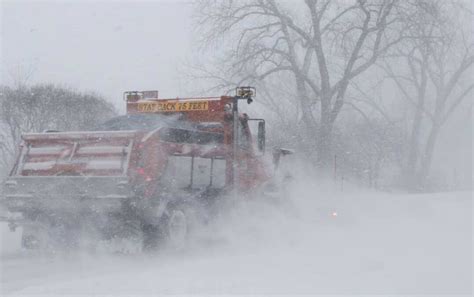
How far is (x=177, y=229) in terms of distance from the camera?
32.7 ft

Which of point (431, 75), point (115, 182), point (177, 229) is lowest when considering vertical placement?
point (177, 229)

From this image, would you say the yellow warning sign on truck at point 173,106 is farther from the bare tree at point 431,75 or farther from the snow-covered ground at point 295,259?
the bare tree at point 431,75

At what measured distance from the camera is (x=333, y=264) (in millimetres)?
8602

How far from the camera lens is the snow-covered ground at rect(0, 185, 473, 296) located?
725cm

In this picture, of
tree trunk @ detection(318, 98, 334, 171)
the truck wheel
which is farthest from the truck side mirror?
tree trunk @ detection(318, 98, 334, 171)

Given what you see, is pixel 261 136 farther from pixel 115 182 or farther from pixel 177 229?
pixel 115 182

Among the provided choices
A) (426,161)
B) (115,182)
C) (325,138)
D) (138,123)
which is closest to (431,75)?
(426,161)

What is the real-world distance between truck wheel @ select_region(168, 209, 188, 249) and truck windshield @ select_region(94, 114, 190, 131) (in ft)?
4.41

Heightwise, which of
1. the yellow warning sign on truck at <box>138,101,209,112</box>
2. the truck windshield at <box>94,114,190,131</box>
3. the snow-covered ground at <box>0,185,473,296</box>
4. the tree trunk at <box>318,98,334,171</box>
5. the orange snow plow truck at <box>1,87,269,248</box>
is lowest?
the snow-covered ground at <box>0,185,473,296</box>

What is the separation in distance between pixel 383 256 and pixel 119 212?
366cm

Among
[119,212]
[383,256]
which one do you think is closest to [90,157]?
[119,212]

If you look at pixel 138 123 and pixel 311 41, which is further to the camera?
pixel 311 41

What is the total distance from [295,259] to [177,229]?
75.3 inches

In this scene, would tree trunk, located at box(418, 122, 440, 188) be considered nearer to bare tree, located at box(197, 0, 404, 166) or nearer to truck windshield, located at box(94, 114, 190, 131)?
bare tree, located at box(197, 0, 404, 166)
